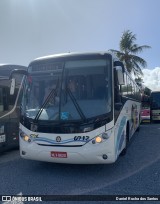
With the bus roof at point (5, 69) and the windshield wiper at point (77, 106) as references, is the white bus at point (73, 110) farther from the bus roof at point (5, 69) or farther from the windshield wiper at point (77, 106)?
the bus roof at point (5, 69)

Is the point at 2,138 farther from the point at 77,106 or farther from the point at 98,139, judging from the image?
the point at 98,139

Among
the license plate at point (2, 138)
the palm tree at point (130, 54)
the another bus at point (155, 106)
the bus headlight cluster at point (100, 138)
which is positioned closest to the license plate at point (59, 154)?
the bus headlight cluster at point (100, 138)

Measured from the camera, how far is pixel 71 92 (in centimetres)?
617

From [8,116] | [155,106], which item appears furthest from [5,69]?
[155,106]

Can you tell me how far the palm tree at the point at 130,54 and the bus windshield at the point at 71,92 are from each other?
2619cm

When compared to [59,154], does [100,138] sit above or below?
above

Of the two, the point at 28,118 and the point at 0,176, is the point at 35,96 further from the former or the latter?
the point at 0,176

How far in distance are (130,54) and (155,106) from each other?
14720mm

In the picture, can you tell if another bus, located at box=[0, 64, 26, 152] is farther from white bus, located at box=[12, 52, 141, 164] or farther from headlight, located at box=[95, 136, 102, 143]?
headlight, located at box=[95, 136, 102, 143]

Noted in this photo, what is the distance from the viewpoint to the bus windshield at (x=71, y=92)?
19.6 feet

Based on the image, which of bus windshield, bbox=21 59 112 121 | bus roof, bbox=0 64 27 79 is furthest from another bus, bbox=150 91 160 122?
bus windshield, bbox=21 59 112 121

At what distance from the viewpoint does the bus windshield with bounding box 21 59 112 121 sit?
5.98 meters

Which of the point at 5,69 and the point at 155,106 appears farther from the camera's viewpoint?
the point at 155,106

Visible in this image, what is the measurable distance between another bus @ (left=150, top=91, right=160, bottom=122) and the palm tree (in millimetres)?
12954
